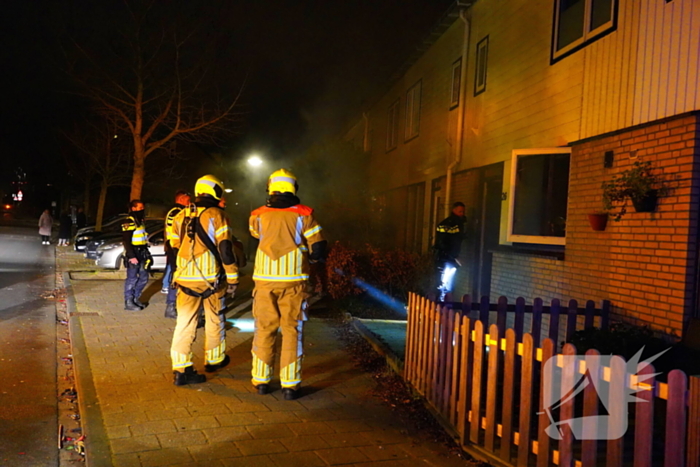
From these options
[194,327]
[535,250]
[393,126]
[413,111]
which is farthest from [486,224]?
[393,126]

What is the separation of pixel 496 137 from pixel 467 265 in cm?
239

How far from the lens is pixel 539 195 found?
8039 mm

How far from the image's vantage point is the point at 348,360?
6.47 metres

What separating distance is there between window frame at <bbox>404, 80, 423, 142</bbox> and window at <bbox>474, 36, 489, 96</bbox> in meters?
3.58

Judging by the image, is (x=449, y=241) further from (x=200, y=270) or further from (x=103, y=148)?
(x=103, y=148)

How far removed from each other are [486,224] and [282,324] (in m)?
5.73

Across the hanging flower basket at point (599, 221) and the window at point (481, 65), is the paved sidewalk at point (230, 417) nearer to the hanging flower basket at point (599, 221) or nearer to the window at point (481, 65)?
the hanging flower basket at point (599, 221)

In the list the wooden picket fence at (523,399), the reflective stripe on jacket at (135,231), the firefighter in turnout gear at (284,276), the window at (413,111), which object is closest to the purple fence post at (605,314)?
the wooden picket fence at (523,399)

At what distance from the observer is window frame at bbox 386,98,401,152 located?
16391mm

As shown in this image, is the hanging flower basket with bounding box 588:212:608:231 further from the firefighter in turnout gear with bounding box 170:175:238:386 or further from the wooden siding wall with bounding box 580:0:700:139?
the firefighter in turnout gear with bounding box 170:175:238:386

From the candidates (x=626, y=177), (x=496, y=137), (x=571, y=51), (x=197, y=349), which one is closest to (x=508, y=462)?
(x=626, y=177)

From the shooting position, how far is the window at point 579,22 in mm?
6546

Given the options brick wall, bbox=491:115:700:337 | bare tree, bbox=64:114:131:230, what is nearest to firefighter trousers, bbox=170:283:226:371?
brick wall, bbox=491:115:700:337

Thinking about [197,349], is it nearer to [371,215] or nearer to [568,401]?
[568,401]
